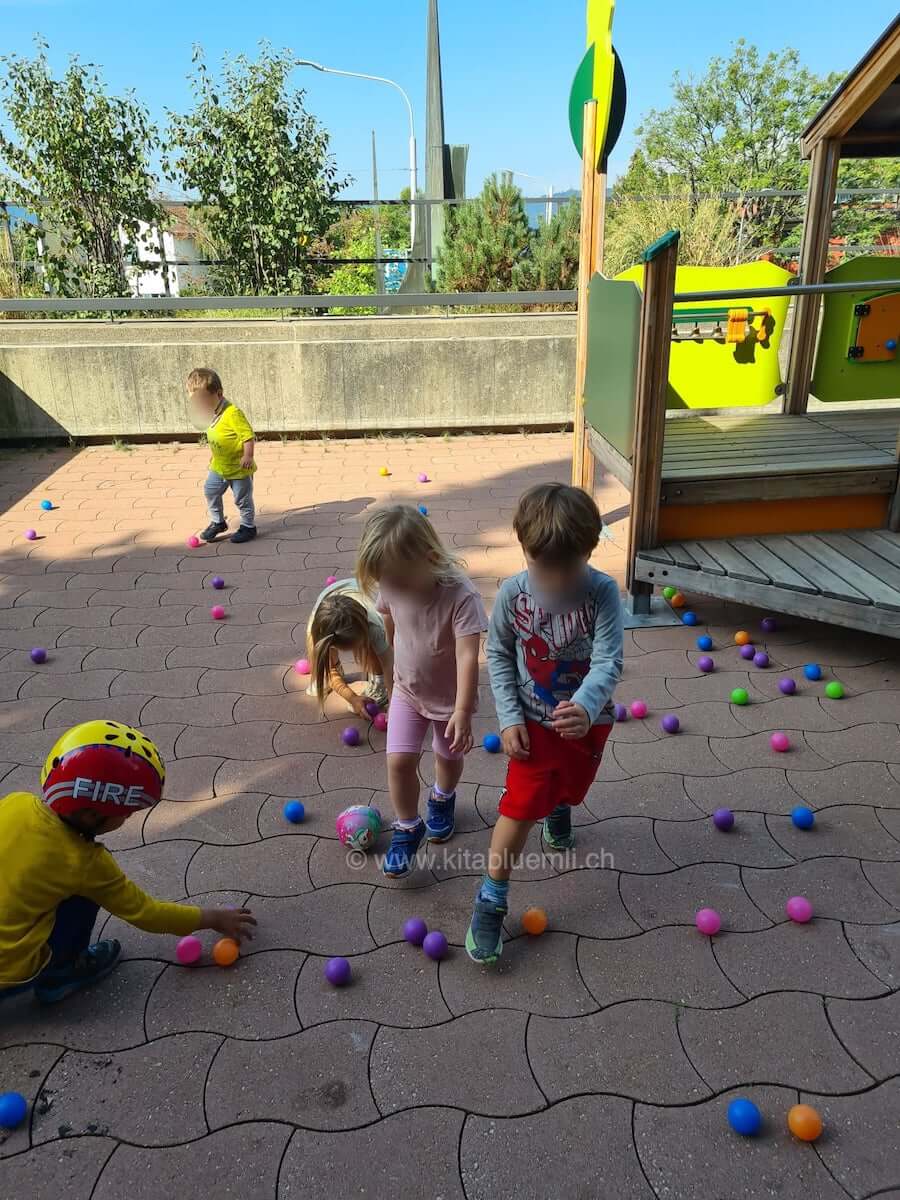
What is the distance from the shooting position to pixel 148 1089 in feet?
7.18

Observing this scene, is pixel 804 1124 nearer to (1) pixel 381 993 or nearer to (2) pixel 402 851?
(1) pixel 381 993

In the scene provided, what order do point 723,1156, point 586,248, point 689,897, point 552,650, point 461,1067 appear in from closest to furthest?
point 723,1156
point 461,1067
point 552,650
point 689,897
point 586,248

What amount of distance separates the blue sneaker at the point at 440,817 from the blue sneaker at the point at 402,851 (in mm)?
95

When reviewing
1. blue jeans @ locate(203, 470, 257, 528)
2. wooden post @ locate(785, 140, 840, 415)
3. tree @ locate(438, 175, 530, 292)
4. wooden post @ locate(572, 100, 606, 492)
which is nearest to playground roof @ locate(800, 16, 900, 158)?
wooden post @ locate(785, 140, 840, 415)

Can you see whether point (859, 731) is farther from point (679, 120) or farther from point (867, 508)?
point (679, 120)

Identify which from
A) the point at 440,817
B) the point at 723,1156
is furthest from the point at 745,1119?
the point at 440,817

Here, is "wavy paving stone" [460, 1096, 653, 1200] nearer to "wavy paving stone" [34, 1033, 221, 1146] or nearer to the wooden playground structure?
"wavy paving stone" [34, 1033, 221, 1146]

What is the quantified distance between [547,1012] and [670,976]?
15.7 inches

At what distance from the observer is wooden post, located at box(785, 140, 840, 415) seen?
591cm

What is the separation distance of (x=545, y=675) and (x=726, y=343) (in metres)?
4.75

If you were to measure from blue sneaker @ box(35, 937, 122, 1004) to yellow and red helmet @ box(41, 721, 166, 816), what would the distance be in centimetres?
60

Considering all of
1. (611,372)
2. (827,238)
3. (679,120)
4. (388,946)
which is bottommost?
(388,946)

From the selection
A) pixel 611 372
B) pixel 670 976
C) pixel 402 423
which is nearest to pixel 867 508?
pixel 611 372

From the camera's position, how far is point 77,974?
97.5 inches
